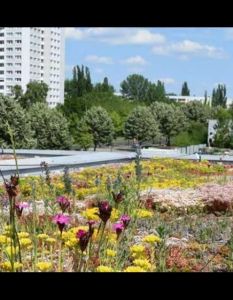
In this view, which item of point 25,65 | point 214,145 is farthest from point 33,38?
point 214,145

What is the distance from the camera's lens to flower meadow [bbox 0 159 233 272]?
2305 mm

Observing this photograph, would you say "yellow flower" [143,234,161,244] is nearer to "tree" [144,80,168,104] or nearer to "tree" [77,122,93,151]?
"tree" [77,122,93,151]

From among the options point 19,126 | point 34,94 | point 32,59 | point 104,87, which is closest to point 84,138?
point 19,126

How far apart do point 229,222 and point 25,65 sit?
40.1m

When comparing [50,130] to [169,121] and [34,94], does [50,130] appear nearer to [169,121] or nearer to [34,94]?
[169,121]

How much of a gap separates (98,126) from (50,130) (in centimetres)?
243

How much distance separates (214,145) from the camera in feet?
89.1

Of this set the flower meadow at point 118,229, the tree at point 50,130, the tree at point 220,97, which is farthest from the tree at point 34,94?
the flower meadow at point 118,229

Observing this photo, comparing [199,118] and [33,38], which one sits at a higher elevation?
[33,38]

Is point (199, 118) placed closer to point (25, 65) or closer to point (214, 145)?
point (214, 145)

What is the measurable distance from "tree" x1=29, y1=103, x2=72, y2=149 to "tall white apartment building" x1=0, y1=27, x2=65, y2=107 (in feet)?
45.0
